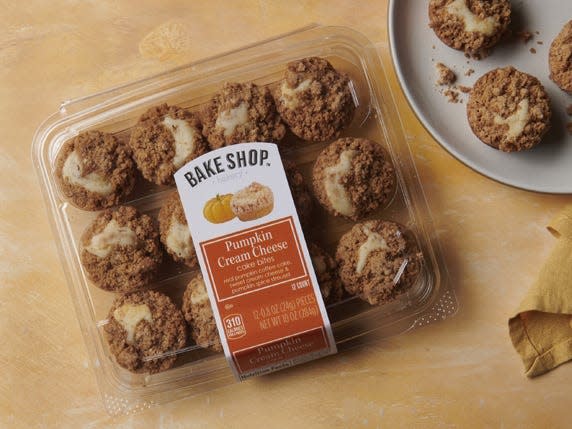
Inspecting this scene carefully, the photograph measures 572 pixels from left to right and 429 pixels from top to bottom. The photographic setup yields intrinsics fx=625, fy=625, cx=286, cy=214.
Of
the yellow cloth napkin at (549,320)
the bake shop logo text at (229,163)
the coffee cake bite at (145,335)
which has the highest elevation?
the bake shop logo text at (229,163)

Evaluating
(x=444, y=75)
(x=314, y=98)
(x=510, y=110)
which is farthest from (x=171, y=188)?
(x=510, y=110)

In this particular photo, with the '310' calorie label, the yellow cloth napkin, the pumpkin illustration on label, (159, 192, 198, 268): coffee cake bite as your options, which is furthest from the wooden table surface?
the pumpkin illustration on label

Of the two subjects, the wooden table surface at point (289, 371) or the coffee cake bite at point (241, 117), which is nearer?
the coffee cake bite at point (241, 117)

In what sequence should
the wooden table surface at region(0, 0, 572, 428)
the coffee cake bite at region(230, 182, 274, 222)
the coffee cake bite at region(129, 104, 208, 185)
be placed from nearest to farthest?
the coffee cake bite at region(230, 182, 274, 222), the coffee cake bite at region(129, 104, 208, 185), the wooden table surface at region(0, 0, 572, 428)

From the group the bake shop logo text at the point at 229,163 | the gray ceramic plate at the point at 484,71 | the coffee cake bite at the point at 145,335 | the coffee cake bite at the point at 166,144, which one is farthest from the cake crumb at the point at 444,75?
the coffee cake bite at the point at 145,335

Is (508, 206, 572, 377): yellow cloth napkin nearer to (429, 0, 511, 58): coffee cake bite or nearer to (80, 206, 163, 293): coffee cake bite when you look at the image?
(429, 0, 511, 58): coffee cake bite

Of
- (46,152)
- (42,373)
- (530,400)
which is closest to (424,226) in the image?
(530,400)

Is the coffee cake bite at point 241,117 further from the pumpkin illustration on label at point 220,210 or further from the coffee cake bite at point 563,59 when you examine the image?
the coffee cake bite at point 563,59

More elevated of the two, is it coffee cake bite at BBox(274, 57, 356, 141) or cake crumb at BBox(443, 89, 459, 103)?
coffee cake bite at BBox(274, 57, 356, 141)
